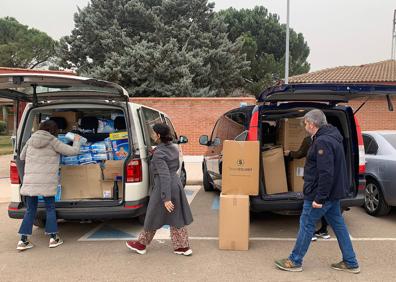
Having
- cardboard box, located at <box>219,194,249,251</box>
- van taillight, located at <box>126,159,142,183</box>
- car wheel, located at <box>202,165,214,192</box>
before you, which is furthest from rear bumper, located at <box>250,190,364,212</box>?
car wheel, located at <box>202,165,214,192</box>

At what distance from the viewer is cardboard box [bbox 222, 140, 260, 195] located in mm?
5039

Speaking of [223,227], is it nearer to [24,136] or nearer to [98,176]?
[98,176]

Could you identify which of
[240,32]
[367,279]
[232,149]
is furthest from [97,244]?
[240,32]

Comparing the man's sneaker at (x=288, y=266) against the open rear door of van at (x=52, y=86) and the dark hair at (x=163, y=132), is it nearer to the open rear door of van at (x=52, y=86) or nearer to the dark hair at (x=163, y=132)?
the dark hair at (x=163, y=132)

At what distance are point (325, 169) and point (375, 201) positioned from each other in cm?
313

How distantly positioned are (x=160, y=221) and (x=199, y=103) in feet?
36.4

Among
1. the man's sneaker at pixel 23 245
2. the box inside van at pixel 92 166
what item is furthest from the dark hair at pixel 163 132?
the man's sneaker at pixel 23 245

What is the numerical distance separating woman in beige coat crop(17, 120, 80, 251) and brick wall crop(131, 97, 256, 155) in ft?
34.0

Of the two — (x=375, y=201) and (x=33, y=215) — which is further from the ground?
(x=33, y=215)

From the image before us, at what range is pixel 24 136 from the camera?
17.8ft

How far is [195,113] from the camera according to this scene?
50.8 feet

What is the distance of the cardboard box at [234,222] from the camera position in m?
4.90

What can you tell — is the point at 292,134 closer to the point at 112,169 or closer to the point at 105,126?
the point at 112,169

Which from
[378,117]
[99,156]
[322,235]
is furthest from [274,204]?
[378,117]
